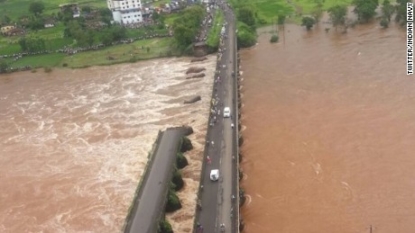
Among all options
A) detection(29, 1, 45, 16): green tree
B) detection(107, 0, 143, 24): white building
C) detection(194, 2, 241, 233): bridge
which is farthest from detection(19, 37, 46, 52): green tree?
detection(194, 2, 241, 233): bridge

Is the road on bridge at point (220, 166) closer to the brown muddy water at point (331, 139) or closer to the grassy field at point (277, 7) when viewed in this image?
the brown muddy water at point (331, 139)

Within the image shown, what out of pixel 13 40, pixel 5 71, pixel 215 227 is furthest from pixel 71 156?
pixel 13 40

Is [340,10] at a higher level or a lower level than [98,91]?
higher

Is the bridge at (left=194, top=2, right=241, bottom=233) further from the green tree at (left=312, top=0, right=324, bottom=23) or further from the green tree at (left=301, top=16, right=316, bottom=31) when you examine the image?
the green tree at (left=312, top=0, right=324, bottom=23)

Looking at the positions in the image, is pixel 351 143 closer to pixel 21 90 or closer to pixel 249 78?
pixel 249 78

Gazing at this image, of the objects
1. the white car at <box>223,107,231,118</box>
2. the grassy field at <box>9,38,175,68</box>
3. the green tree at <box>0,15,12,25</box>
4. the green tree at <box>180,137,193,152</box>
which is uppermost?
the green tree at <box>0,15,12,25</box>

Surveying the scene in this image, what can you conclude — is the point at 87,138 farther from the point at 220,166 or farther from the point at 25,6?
the point at 25,6

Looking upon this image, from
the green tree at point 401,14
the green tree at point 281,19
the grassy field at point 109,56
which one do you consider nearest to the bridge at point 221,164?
the grassy field at point 109,56
